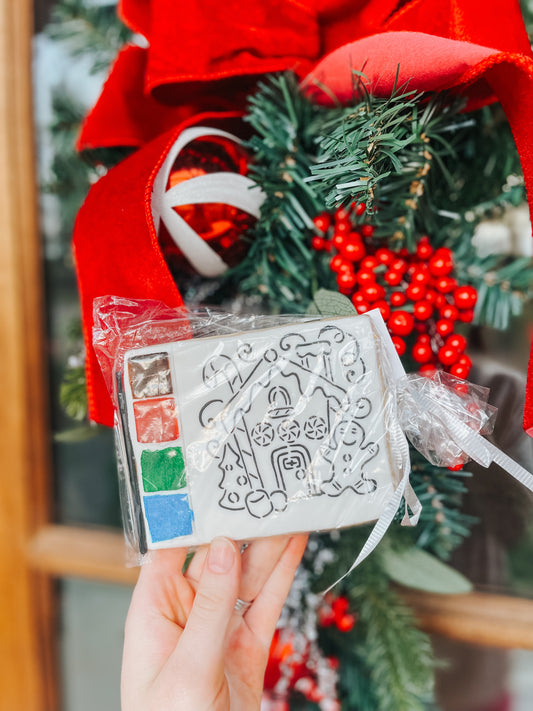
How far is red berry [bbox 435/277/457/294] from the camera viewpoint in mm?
417

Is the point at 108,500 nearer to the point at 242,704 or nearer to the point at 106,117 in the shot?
the point at 242,704

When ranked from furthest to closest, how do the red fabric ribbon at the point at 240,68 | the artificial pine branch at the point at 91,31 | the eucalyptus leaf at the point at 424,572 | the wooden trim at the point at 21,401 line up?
the wooden trim at the point at 21,401 → the artificial pine branch at the point at 91,31 → the eucalyptus leaf at the point at 424,572 → the red fabric ribbon at the point at 240,68

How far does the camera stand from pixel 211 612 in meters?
0.38

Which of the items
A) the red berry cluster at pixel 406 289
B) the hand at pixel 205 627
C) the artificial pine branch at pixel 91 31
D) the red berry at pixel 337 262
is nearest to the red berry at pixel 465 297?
the red berry cluster at pixel 406 289

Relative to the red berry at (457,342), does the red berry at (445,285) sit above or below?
above

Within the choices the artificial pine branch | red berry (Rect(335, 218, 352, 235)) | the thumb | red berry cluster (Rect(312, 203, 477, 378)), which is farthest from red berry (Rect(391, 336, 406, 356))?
the artificial pine branch

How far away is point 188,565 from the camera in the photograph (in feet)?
1.61

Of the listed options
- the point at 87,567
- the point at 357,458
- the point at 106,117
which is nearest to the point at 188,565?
the point at 357,458

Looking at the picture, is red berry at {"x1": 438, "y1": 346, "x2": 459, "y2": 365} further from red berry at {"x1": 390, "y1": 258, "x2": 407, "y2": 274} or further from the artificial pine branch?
the artificial pine branch

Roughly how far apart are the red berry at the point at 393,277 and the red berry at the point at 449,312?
0.16ft

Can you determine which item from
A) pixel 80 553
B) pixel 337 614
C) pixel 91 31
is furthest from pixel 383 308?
pixel 80 553

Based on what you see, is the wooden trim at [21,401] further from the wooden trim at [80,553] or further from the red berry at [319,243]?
the red berry at [319,243]

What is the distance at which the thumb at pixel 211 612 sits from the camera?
0.38 m

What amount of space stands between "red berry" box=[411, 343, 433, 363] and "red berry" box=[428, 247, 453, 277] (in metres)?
0.07
